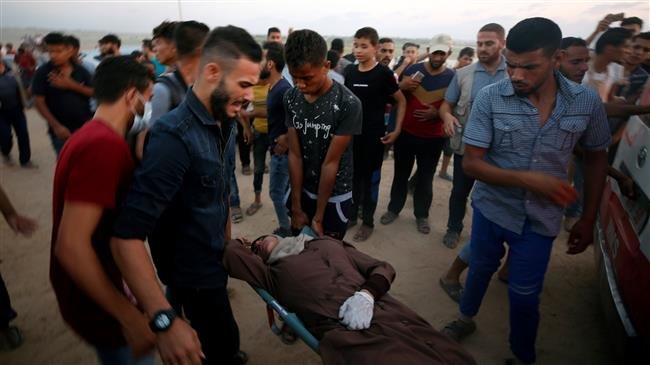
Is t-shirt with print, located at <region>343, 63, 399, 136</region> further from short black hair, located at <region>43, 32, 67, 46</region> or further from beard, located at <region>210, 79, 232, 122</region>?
short black hair, located at <region>43, 32, 67, 46</region>

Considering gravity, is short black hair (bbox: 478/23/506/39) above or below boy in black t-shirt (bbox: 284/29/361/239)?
above

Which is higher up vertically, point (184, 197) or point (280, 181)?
point (184, 197)

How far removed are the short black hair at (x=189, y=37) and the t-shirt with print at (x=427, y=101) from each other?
2.38 m

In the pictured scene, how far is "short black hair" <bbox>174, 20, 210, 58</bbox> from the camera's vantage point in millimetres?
2559

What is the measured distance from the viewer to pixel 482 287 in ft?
8.18

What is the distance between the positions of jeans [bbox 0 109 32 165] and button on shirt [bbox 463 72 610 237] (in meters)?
6.99

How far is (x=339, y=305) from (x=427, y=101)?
2.88 m

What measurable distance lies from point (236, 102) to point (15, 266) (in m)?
3.52

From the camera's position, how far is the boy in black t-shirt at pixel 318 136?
2357 mm

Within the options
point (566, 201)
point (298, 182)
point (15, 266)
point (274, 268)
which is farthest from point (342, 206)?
point (15, 266)

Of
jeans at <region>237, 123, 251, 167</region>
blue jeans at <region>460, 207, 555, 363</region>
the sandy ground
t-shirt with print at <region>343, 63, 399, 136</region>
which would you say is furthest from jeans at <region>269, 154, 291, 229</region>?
jeans at <region>237, 123, 251, 167</region>

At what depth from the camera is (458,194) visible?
385 centimetres

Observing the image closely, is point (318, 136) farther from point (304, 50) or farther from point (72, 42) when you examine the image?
point (72, 42)

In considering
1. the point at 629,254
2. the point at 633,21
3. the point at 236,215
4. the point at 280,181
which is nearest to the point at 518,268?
the point at 629,254
